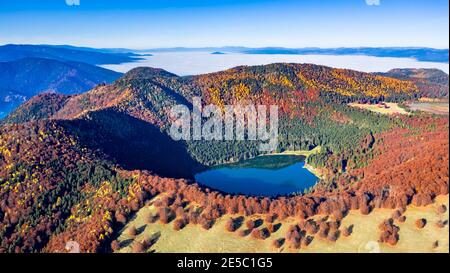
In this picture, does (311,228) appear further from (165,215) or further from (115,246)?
(115,246)

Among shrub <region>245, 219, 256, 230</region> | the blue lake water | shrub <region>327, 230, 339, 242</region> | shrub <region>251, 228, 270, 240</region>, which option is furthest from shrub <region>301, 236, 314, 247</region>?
the blue lake water

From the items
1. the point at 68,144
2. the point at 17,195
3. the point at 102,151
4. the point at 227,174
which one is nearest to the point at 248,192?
the point at 227,174

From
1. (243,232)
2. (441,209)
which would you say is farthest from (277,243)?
(441,209)

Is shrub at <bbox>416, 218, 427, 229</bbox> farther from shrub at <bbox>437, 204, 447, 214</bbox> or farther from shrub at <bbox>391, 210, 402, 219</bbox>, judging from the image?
shrub at <bbox>437, 204, 447, 214</bbox>

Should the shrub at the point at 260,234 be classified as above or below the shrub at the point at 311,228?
below

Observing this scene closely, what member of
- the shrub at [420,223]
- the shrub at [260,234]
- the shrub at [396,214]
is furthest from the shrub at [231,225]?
the shrub at [420,223]

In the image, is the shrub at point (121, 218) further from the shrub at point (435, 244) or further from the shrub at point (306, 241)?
the shrub at point (435, 244)
